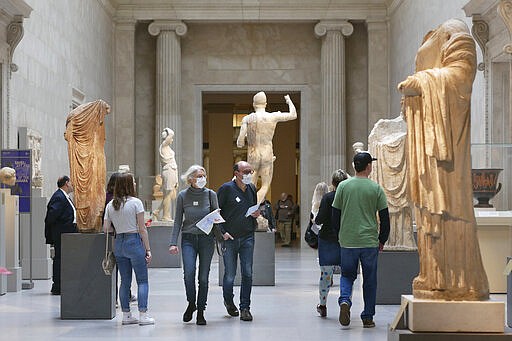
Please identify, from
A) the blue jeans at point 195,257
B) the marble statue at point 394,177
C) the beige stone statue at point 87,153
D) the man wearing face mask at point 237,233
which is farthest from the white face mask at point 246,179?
the marble statue at point 394,177

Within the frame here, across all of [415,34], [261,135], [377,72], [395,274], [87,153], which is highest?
[415,34]

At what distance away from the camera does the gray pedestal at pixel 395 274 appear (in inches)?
466

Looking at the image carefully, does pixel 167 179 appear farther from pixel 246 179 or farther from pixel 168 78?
pixel 246 179

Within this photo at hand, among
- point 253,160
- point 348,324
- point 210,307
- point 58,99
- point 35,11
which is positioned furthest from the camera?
point 58,99

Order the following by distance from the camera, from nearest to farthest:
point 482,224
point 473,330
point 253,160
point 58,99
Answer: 1. point 473,330
2. point 482,224
3. point 253,160
4. point 58,99

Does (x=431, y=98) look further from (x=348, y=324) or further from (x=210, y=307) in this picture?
(x=210, y=307)

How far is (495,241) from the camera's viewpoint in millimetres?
13320

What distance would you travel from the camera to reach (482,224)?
13203 millimetres

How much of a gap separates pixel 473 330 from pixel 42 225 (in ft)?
37.3

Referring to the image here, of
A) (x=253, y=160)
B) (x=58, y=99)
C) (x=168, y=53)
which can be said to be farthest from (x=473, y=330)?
(x=168, y=53)

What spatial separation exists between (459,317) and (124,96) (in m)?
21.4

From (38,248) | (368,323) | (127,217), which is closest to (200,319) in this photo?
(127,217)

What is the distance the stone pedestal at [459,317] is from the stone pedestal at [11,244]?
9.17 m

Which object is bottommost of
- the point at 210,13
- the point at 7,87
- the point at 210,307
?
the point at 210,307
